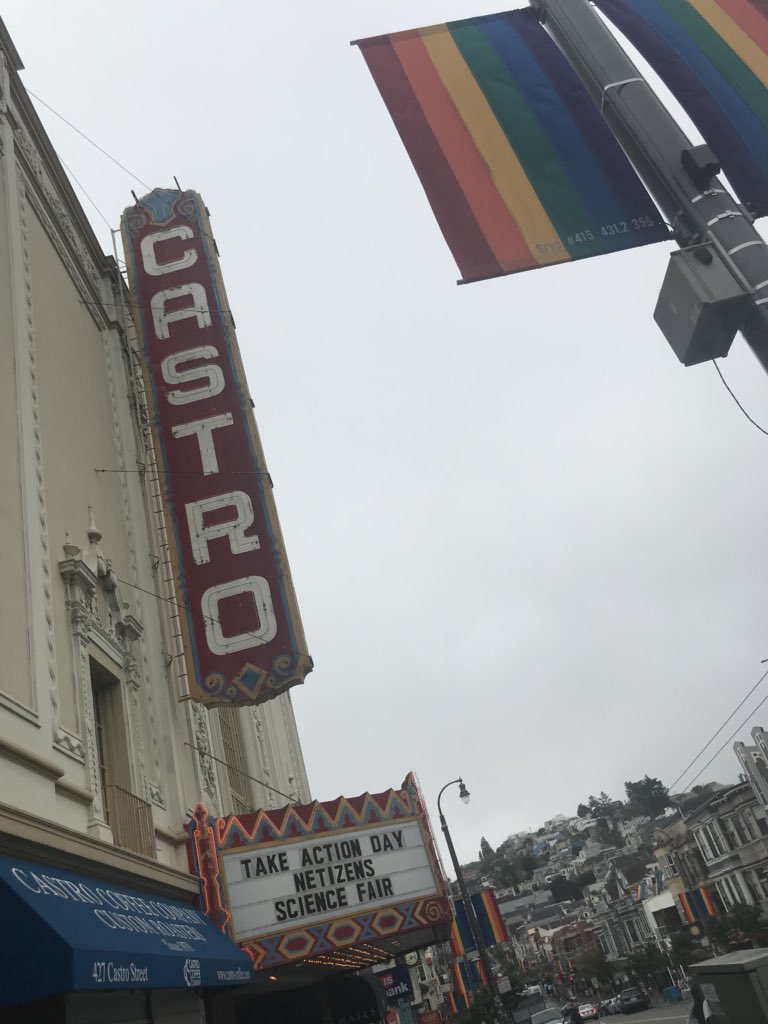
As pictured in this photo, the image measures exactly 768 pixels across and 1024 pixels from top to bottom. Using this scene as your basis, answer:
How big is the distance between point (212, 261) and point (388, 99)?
9379 millimetres

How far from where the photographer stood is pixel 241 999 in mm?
14992

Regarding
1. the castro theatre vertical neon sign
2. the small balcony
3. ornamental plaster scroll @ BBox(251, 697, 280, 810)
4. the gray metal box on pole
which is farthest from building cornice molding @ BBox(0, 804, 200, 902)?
ornamental plaster scroll @ BBox(251, 697, 280, 810)

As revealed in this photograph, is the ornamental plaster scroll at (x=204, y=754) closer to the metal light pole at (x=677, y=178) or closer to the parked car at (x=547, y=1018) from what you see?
the metal light pole at (x=677, y=178)

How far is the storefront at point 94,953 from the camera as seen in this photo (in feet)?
18.8

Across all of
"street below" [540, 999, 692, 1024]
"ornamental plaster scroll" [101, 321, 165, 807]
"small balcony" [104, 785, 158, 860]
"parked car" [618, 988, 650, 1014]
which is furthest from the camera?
"parked car" [618, 988, 650, 1014]

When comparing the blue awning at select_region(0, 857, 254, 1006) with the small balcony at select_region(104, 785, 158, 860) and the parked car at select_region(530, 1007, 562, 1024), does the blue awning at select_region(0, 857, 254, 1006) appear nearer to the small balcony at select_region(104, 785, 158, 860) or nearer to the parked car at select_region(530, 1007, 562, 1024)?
the small balcony at select_region(104, 785, 158, 860)

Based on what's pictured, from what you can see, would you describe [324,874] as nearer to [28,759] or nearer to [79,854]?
[79,854]

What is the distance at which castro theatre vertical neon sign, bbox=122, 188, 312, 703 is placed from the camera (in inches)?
466

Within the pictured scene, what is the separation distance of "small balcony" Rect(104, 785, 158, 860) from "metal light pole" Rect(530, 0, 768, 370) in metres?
8.26

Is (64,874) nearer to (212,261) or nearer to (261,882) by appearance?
(261,882)

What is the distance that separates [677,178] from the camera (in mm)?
4793

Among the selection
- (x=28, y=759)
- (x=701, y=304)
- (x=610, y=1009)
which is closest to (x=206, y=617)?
(x=28, y=759)

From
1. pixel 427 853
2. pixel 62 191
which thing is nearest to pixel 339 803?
pixel 427 853

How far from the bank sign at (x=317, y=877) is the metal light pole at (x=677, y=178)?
30.2 feet
